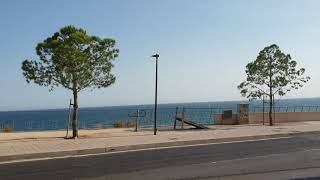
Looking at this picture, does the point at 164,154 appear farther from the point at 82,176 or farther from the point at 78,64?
the point at 78,64

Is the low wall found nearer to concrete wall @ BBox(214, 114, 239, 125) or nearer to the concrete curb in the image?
concrete wall @ BBox(214, 114, 239, 125)

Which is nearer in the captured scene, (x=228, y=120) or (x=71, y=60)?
(x=71, y=60)

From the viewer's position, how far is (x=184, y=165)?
15344mm

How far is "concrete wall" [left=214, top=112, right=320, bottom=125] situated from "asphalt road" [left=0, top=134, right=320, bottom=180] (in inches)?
748

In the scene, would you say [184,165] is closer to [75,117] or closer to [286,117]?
[75,117]

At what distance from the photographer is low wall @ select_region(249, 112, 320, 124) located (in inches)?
1596

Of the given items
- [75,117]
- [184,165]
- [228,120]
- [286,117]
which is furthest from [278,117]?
[184,165]

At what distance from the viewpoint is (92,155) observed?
18.5 m

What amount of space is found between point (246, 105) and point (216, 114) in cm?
261

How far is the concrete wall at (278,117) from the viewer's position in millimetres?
39688

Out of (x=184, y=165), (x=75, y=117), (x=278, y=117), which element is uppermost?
(x=278, y=117)

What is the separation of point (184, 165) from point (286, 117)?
27937 mm

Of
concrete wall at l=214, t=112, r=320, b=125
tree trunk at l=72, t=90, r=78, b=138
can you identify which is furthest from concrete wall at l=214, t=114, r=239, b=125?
tree trunk at l=72, t=90, r=78, b=138

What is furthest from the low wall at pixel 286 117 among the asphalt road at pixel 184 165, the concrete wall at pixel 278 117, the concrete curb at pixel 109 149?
the asphalt road at pixel 184 165
